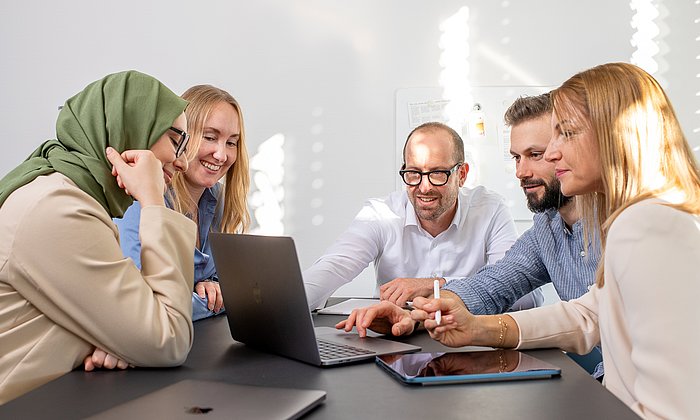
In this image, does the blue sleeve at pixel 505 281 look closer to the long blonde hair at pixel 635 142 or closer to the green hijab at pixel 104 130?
the long blonde hair at pixel 635 142

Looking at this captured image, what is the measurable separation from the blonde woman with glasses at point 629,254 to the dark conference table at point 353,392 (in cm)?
9

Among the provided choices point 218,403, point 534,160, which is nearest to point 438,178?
point 534,160

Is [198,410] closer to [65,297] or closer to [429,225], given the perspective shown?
[65,297]

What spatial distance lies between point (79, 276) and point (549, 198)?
1559mm

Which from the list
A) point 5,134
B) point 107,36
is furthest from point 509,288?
point 5,134

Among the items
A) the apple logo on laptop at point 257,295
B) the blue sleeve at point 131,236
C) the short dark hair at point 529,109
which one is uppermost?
the short dark hair at point 529,109

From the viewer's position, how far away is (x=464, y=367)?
1.25 m

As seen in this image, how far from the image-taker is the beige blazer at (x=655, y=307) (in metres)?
1.09

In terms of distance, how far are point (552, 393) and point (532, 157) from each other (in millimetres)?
1481

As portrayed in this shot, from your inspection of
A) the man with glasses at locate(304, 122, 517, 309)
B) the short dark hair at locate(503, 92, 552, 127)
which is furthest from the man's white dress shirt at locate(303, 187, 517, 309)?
the short dark hair at locate(503, 92, 552, 127)

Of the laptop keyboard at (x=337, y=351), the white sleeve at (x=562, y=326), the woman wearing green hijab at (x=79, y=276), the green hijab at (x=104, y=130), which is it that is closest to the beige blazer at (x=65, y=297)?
the woman wearing green hijab at (x=79, y=276)

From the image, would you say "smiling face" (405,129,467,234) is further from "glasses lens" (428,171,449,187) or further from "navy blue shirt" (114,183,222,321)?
"navy blue shirt" (114,183,222,321)

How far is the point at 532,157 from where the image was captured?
249 cm

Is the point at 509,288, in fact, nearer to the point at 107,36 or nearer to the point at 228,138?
the point at 228,138
